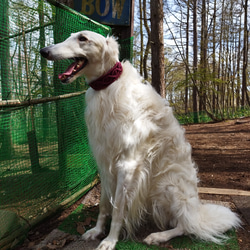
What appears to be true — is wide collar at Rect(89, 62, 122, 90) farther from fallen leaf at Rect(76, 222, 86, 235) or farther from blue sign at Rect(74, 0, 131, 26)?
blue sign at Rect(74, 0, 131, 26)

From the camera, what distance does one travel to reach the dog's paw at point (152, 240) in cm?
229

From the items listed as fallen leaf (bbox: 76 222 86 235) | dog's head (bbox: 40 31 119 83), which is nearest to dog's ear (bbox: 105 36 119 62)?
dog's head (bbox: 40 31 119 83)

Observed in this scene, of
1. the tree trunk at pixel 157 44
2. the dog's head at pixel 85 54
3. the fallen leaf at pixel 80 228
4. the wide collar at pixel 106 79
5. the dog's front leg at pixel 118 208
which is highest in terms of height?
the tree trunk at pixel 157 44

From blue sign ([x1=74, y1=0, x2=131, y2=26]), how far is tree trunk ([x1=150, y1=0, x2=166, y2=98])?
1.56 metres

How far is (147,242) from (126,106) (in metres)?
1.31

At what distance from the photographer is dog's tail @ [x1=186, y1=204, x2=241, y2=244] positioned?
2338 millimetres

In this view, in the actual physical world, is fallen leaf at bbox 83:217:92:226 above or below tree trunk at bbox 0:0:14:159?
below

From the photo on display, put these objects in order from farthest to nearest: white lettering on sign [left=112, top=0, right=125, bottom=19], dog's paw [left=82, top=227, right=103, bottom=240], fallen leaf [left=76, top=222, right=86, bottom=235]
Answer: white lettering on sign [left=112, top=0, right=125, bottom=19], fallen leaf [left=76, top=222, right=86, bottom=235], dog's paw [left=82, top=227, right=103, bottom=240]

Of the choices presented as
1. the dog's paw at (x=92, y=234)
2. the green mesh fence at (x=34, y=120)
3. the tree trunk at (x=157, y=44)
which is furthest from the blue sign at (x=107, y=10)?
the dog's paw at (x=92, y=234)

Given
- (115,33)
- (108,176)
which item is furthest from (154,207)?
(115,33)

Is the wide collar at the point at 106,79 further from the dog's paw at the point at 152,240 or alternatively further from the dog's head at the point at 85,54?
the dog's paw at the point at 152,240

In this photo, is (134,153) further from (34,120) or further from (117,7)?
(117,7)

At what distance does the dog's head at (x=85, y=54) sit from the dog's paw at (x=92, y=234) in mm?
1513

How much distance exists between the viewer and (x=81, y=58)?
2.25 metres
